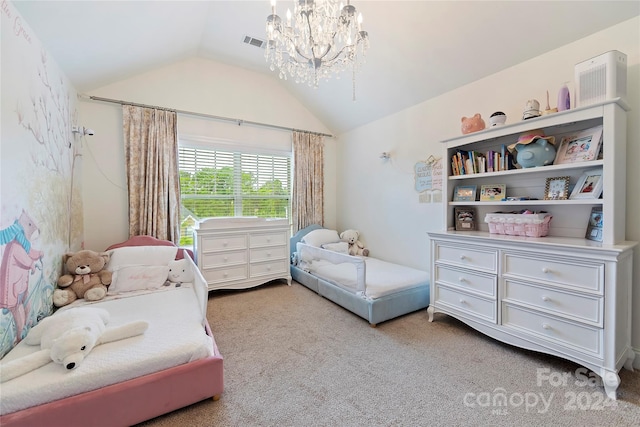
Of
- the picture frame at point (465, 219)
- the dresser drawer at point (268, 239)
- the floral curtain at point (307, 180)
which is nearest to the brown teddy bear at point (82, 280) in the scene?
the dresser drawer at point (268, 239)

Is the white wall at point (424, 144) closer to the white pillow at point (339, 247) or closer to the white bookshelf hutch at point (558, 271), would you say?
the white bookshelf hutch at point (558, 271)

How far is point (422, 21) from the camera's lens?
2.26 meters

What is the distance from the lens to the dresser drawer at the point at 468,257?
6.72 ft

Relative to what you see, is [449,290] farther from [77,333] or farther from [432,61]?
[77,333]

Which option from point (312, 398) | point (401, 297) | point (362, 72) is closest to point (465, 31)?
point (362, 72)

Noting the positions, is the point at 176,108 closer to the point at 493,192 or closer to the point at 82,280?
the point at 82,280

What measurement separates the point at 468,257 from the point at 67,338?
2.66m

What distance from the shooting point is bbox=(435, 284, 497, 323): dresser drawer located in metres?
2.05

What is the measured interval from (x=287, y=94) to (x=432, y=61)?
2213 mm

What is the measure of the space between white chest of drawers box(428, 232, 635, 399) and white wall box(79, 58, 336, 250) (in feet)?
9.65

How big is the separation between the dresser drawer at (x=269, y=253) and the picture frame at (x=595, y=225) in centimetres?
295

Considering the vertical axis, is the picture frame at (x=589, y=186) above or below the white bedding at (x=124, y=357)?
above

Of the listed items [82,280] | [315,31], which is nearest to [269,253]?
[82,280]

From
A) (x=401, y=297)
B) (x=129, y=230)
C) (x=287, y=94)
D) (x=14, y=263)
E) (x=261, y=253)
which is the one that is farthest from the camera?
(x=287, y=94)
